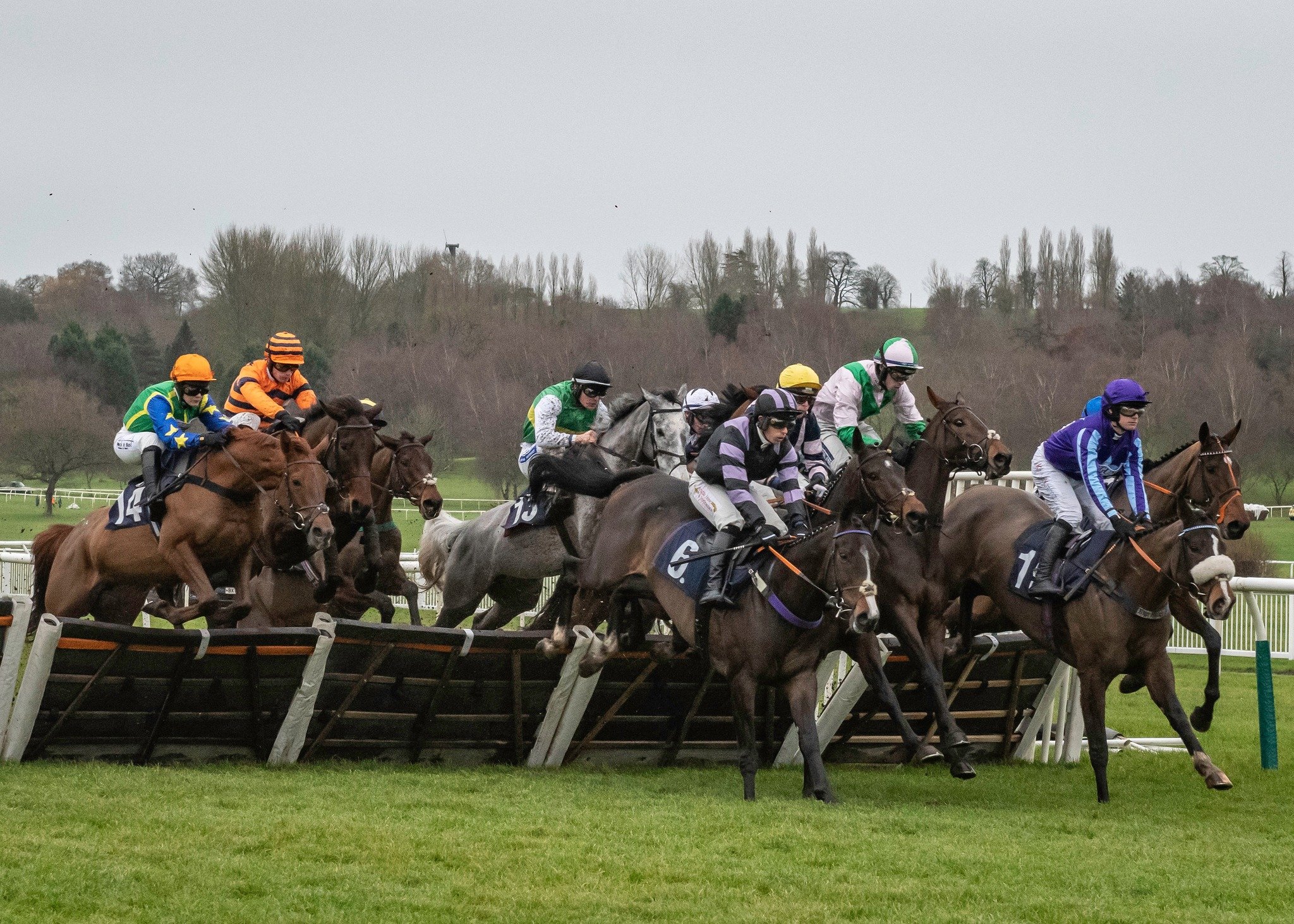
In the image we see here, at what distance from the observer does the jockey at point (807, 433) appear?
7.95m

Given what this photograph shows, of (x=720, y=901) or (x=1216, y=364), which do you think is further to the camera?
(x=1216, y=364)

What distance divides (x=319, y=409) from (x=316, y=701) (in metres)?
2.21

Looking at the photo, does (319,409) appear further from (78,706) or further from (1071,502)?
(1071,502)

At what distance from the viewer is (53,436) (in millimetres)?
38844

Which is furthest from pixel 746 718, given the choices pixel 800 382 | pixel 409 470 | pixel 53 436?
pixel 53 436

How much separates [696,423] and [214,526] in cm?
280

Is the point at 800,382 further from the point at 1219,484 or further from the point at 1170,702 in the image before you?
the point at 1170,702

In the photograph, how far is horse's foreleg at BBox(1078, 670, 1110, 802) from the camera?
7.78 metres

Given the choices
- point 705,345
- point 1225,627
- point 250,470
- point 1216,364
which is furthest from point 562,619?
point 705,345

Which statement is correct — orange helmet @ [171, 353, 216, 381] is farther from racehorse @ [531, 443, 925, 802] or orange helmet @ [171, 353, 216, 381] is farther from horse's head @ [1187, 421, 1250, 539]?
horse's head @ [1187, 421, 1250, 539]

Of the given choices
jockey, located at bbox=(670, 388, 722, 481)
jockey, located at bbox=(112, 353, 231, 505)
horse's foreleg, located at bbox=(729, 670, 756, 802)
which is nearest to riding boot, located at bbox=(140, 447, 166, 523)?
jockey, located at bbox=(112, 353, 231, 505)

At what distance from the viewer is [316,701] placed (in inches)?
311

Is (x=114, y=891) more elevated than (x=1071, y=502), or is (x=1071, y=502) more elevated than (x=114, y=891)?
(x=1071, y=502)

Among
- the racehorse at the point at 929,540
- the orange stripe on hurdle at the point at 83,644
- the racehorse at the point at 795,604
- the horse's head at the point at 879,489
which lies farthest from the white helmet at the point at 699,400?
the orange stripe on hurdle at the point at 83,644
